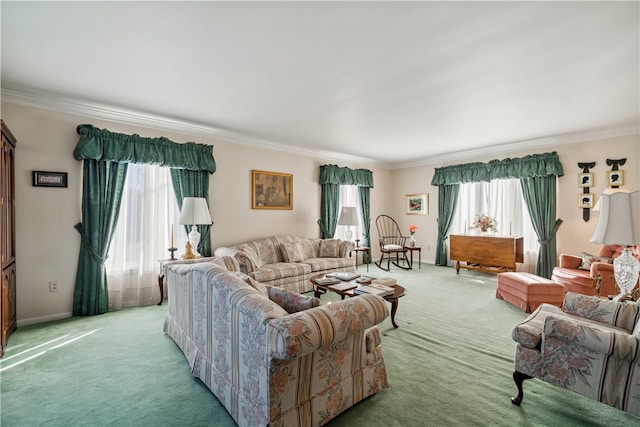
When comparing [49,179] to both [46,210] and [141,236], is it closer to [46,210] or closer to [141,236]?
[46,210]

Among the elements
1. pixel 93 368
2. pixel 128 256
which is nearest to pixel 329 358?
pixel 93 368

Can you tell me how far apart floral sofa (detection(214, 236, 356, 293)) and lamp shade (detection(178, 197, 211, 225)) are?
697 millimetres

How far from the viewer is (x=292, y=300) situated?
1.91m

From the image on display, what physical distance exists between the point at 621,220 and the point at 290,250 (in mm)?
3992

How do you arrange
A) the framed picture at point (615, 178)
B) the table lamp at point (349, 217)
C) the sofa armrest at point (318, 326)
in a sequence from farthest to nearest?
1. the table lamp at point (349, 217)
2. the framed picture at point (615, 178)
3. the sofa armrest at point (318, 326)

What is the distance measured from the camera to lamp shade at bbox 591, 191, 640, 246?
2.00m

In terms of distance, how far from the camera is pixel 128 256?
390cm

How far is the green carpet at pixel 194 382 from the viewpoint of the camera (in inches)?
70.5

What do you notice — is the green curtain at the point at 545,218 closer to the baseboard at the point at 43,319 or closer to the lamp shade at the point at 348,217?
the lamp shade at the point at 348,217

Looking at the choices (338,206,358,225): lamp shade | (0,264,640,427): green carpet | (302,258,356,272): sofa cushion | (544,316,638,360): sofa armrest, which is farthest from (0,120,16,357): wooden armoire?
(338,206,358,225): lamp shade

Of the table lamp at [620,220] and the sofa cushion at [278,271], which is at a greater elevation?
the table lamp at [620,220]

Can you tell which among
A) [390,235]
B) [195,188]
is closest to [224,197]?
[195,188]

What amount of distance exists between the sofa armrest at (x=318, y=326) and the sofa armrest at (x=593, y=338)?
1066mm

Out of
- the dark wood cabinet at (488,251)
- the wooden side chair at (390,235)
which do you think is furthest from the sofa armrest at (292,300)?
the wooden side chair at (390,235)
